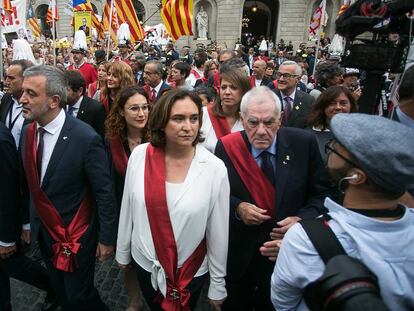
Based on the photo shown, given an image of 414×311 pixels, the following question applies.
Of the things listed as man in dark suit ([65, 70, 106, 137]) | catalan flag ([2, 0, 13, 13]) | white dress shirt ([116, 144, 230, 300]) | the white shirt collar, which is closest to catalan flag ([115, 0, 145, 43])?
catalan flag ([2, 0, 13, 13])

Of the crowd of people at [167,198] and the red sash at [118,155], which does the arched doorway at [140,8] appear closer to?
the red sash at [118,155]

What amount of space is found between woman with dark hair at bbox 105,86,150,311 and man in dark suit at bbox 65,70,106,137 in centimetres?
121

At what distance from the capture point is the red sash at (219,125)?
3.11m

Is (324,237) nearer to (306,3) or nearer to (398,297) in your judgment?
(398,297)

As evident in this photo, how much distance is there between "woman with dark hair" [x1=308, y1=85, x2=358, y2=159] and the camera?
9.71ft

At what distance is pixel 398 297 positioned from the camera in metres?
1.11

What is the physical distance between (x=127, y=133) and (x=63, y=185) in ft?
2.99

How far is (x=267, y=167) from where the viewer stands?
227cm

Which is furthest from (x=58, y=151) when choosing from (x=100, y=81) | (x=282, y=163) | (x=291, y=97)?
(x=100, y=81)

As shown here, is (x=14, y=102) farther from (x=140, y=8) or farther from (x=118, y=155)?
(x=140, y=8)

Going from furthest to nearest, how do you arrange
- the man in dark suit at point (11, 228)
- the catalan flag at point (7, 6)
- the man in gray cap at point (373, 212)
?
the catalan flag at point (7, 6) < the man in dark suit at point (11, 228) < the man in gray cap at point (373, 212)

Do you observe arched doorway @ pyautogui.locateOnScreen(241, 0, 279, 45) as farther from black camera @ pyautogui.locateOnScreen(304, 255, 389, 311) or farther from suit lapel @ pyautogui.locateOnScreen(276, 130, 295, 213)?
black camera @ pyautogui.locateOnScreen(304, 255, 389, 311)

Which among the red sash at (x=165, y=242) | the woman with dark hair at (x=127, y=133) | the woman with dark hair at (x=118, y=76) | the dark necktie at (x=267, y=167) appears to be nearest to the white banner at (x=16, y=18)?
the woman with dark hair at (x=118, y=76)

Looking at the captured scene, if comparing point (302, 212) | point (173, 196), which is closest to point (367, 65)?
point (302, 212)
